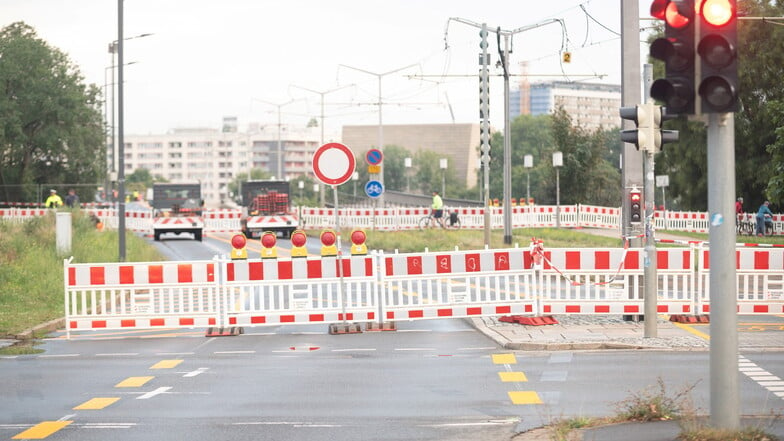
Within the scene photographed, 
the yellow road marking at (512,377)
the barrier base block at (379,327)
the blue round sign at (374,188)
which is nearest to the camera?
the yellow road marking at (512,377)

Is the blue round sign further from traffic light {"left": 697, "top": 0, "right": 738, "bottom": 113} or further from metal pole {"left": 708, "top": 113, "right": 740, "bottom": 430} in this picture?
traffic light {"left": 697, "top": 0, "right": 738, "bottom": 113}

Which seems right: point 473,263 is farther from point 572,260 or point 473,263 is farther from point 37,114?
point 37,114

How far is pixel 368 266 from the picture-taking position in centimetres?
1997

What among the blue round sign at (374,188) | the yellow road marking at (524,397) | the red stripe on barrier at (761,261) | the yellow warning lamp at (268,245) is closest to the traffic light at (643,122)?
the yellow road marking at (524,397)

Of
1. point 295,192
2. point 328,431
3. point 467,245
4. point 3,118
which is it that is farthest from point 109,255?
point 295,192

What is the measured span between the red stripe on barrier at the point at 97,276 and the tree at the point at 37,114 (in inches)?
2406

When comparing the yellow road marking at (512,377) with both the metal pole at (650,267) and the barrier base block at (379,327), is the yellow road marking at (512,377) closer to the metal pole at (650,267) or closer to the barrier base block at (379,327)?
the metal pole at (650,267)

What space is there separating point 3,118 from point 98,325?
61261 mm

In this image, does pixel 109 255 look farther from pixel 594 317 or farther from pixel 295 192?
pixel 295 192

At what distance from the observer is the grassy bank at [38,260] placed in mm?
22609

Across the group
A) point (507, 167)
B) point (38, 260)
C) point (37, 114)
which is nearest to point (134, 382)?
point (38, 260)

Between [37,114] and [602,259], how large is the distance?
66.6 metres

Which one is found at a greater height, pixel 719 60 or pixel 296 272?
pixel 719 60

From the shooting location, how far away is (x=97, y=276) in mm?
19844
